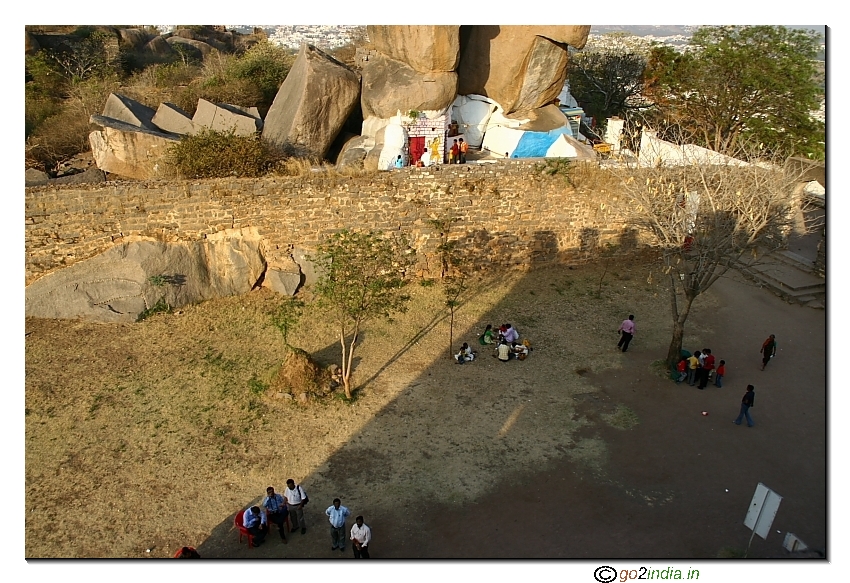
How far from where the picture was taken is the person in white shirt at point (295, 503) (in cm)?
927

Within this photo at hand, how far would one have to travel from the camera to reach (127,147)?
58.3 feet

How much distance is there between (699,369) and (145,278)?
12.0 meters

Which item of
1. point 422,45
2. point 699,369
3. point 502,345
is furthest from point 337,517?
point 422,45

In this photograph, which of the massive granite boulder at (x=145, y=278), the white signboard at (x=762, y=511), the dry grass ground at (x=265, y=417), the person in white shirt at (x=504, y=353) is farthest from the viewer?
the massive granite boulder at (x=145, y=278)

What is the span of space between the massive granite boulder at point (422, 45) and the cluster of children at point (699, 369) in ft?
39.6

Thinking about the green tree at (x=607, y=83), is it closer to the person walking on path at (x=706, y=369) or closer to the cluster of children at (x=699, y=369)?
the cluster of children at (x=699, y=369)

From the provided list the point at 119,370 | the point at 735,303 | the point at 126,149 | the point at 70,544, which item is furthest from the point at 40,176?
the point at 735,303

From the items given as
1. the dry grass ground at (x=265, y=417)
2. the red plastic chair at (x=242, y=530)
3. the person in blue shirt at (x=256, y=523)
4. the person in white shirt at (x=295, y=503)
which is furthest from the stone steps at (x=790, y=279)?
the red plastic chair at (x=242, y=530)

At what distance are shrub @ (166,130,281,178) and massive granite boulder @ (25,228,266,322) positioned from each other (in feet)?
5.03

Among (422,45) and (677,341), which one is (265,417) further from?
(422,45)

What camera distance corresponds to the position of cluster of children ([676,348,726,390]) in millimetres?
12781

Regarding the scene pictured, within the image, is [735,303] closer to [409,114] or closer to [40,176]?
[409,114]

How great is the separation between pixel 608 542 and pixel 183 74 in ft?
78.0

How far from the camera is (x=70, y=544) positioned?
29.9 feet
